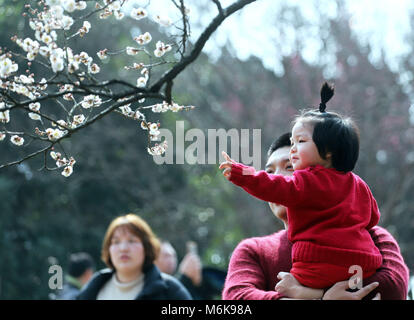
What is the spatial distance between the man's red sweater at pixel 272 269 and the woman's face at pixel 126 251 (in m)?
1.28

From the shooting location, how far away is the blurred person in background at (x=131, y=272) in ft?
10.8

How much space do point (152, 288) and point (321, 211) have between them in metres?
1.71

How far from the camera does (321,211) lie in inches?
69.4

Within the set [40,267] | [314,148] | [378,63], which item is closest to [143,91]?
[314,148]

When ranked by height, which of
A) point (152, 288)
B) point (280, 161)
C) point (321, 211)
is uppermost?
point (280, 161)

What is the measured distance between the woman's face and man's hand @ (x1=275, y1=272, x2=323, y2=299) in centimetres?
164

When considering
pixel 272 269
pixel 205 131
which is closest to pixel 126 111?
pixel 272 269

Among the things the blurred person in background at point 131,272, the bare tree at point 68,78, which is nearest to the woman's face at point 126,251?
the blurred person in background at point 131,272

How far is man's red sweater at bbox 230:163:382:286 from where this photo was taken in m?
1.70

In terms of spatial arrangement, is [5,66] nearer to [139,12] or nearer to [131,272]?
[139,12]

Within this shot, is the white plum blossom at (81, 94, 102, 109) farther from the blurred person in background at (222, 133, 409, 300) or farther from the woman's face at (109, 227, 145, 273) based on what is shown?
the woman's face at (109, 227, 145, 273)

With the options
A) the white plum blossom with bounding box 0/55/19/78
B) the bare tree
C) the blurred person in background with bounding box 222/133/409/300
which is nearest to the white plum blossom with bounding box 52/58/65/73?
the bare tree

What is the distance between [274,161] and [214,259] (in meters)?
10.6

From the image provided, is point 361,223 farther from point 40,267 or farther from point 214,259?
point 214,259
